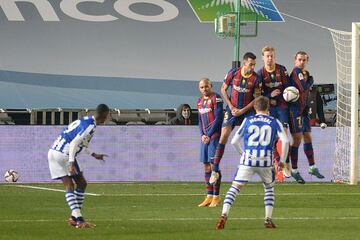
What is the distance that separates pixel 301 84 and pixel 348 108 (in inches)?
230

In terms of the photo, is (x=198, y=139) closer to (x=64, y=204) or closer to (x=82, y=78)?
(x=64, y=204)

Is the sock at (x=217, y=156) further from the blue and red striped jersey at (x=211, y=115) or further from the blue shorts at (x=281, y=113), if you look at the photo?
the blue shorts at (x=281, y=113)

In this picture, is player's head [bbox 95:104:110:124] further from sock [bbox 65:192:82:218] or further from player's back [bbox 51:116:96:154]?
sock [bbox 65:192:82:218]

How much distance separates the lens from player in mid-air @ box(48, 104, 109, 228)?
14461 millimetres

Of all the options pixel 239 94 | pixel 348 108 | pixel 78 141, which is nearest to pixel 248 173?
pixel 78 141

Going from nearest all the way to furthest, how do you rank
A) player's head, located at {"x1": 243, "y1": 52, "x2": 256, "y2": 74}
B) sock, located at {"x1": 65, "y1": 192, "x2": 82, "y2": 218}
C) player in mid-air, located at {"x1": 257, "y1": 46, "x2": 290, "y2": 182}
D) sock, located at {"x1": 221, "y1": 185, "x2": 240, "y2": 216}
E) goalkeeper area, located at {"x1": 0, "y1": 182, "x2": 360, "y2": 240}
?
goalkeeper area, located at {"x1": 0, "y1": 182, "x2": 360, "y2": 240} < sock, located at {"x1": 221, "y1": 185, "x2": 240, "y2": 216} < sock, located at {"x1": 65, "y1": 192, "x2": 82, "y2": 218} < player's head, located at {"x1": 243, "y1": 52, "x2": 256, "y2": 74} < player in mid-air, located at {"x1": 257, "y1": 46, "x2": 290, "y2": 182}

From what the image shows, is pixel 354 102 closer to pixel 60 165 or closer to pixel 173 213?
pixel 173 213

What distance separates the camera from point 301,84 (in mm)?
19781

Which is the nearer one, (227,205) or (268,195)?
(227,205)

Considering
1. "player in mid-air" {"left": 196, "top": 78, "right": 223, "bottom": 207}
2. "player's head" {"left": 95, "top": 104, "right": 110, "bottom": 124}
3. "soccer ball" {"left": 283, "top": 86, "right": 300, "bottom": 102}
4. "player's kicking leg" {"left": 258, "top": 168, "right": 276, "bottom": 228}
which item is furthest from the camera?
"soccer ball" {"left": 283, "top": 86, "right": 300, "bottom": 102}

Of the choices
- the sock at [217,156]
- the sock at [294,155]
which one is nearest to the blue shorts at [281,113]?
the sock at [294,155]

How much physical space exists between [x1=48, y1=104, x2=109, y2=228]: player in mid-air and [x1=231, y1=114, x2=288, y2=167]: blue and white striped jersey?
1.90 m

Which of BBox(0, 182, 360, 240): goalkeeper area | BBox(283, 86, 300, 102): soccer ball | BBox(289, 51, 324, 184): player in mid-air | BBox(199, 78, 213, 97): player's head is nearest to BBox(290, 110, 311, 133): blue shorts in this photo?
BBox(289, 51, 324, 184): player in mid-air

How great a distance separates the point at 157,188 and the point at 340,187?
12.3 ft
